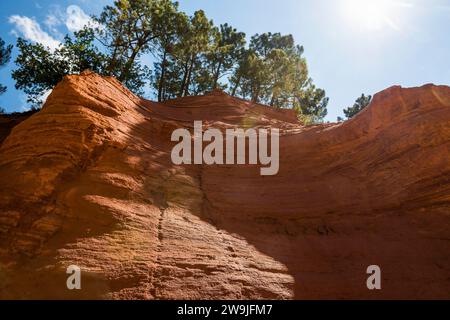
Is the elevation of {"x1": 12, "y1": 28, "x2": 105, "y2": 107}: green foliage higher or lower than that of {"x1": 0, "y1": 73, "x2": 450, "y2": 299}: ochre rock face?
higher

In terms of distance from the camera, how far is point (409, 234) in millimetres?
8820

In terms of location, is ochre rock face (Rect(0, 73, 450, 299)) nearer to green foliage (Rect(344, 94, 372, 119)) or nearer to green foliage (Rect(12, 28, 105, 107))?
green foliage (Rect(12, 28, 105, 107))

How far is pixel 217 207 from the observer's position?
929 cm

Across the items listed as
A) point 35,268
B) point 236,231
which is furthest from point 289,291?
point 35,268

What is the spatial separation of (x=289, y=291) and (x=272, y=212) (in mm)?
A: 2809

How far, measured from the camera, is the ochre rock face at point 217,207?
21.6 feet

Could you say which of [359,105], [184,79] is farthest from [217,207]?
[359,105]

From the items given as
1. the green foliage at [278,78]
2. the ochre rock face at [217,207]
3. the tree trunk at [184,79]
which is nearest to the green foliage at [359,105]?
the green foliage at [278,78]

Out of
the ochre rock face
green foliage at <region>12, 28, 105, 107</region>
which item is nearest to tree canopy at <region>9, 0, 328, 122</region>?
green foliage at <region>12, 28, 105, 107</region>

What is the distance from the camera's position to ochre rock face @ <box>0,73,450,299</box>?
6.57 metres

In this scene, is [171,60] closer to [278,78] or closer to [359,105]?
[278,78]

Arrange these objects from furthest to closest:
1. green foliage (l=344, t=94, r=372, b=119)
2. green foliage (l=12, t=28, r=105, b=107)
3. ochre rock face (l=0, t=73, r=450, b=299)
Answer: green foliage (l=344, t=94, r=372, b=119) → green foliage (l=12, t=28, r=105, b=107) → ochre rock face (l=0, t=73, r=450, b=299)

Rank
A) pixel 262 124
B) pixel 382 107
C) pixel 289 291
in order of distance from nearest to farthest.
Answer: pixel 289 291 < pixel 382 107 < pixel 262 124

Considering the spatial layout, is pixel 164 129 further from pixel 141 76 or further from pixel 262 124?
pixel 141 76
